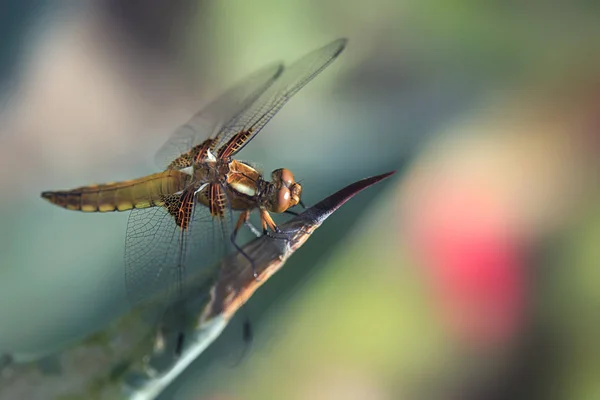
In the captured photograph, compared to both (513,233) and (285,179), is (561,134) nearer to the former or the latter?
(513,233)

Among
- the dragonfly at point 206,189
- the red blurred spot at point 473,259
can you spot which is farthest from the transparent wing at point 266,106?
the red blurred spot at point 473,259

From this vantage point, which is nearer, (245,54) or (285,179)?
(285,179)

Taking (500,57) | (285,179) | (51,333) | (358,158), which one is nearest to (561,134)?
(500,57)

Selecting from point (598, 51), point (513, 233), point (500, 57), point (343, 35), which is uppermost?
point (343, 35)

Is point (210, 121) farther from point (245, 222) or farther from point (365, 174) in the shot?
point (365, 174)

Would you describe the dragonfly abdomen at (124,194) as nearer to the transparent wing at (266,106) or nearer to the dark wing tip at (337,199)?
the transparent wing at (266,106)

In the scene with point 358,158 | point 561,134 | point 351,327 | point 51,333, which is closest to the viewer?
point 51,333

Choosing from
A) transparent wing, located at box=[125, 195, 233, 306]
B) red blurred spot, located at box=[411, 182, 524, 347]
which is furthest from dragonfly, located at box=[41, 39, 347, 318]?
red blurred spot, located at box=[411, 182, 524, 347]
